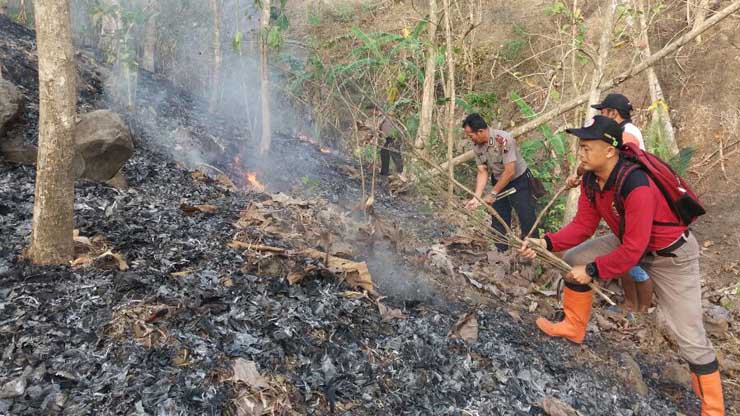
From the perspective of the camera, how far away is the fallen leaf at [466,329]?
3436 mm

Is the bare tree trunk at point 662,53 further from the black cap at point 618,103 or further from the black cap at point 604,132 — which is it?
the black cap at point 604,132

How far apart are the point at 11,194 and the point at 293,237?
2705 mm

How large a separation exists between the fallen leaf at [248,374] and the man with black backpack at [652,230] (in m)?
2.21

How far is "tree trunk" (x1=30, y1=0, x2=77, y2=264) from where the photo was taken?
2.87 meters

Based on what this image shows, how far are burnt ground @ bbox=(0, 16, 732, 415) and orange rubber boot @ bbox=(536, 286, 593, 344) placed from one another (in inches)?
4.1

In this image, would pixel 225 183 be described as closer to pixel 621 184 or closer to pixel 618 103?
pixel 618 103

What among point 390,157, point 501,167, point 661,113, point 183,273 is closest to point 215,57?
point 390,157

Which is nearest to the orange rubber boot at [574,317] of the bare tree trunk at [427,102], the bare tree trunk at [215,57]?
the bare tree trunk at [427,102]

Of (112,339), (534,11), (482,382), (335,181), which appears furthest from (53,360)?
(534,11)

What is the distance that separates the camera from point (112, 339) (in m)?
2.68

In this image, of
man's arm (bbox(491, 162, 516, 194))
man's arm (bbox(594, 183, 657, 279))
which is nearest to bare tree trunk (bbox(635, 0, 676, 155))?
man's arm (bbox(491, 162, 516, 194))

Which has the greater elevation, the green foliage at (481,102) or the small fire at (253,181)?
the green foliage at (481,102)

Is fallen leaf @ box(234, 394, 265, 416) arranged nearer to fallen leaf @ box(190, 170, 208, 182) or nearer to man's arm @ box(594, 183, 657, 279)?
man's arm @ box(594, 183, 657, 279)

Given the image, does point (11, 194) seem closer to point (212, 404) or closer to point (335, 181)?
point (212, 404)
